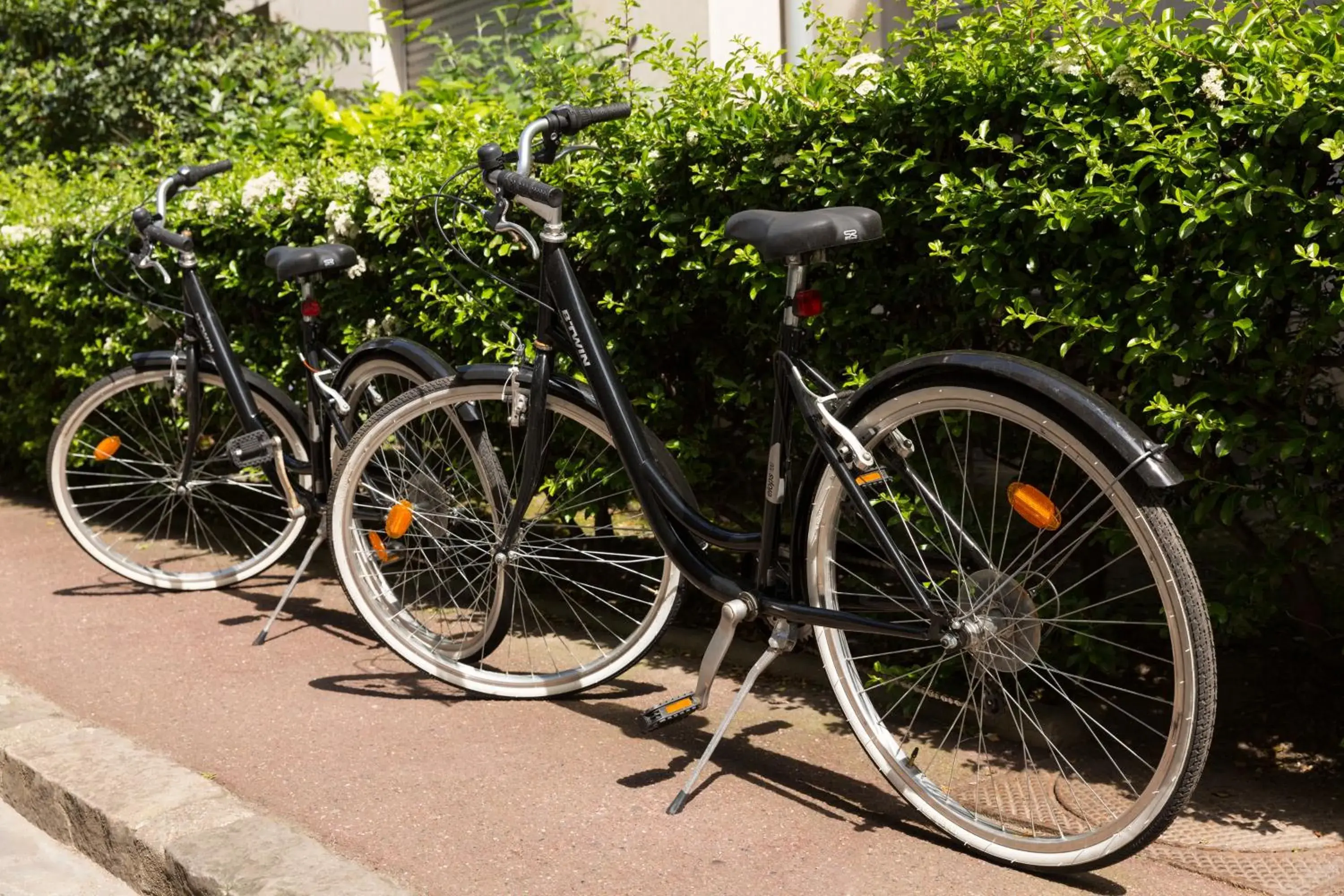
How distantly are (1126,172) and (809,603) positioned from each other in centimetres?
120

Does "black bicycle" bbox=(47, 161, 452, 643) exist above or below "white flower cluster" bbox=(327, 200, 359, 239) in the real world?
below

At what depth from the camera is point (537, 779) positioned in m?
3.49

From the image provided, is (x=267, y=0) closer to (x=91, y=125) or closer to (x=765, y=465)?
(x=91, y=125)

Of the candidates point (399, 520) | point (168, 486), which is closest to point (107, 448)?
point (168, 486)

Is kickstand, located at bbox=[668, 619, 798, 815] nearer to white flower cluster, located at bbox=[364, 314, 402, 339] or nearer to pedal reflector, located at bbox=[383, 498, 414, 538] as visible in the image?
pedal reflector, located at bbox=[383, 498, 414, 538]

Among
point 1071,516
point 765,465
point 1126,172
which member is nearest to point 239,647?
point 765,465

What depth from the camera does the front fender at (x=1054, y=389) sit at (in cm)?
264

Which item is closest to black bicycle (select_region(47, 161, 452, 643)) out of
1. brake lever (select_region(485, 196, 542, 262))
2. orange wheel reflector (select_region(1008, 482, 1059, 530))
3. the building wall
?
brake lever (select_region(485, 196, 542, 262))

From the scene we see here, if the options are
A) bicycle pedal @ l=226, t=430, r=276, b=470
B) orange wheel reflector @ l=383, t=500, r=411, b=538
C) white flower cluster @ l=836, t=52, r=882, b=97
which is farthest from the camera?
bicycle pedal @ l=226, t=430, r=276, b=470

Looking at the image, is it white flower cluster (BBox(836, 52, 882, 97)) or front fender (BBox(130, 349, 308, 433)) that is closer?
white flower cluster (BBox(836, 52, 882, 97))

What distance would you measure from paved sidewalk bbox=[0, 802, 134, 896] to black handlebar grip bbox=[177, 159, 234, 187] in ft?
8.01

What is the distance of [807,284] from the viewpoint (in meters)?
3.76

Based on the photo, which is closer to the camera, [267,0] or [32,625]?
[32,625]

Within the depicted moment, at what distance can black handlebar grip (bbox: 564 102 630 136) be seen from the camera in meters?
3.72
